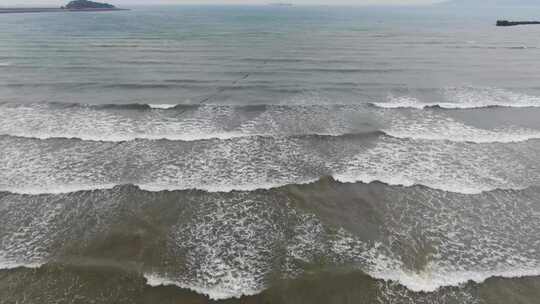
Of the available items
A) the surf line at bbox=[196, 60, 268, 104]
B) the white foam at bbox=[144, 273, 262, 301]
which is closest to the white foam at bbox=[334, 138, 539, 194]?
the white foam at bbox=[144, 273, 262, 301]

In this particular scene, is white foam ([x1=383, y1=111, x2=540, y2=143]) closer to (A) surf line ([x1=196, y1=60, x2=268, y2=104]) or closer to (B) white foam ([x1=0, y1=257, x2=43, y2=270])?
(A) surf line ([x1=196, y1=60, x2=268, y2=104])

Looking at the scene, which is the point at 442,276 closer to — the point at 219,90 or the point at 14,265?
the point at 14,265

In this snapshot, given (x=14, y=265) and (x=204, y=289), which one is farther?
(x=14, y=265)

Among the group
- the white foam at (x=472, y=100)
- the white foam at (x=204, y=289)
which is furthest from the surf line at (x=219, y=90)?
the white foam at (x=204, y=289)

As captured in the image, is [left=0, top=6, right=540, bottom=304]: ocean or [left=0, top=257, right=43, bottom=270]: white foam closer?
[left=0, top=6, right=540, bottom=304]: ocean

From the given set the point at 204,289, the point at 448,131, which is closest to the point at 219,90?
the point at 448,131

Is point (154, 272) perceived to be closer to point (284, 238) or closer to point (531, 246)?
point (284, 238)

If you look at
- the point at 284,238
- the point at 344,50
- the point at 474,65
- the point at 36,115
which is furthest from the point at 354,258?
the point at 344,50

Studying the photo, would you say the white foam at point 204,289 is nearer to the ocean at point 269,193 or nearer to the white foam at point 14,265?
the ocean at point 269,193
